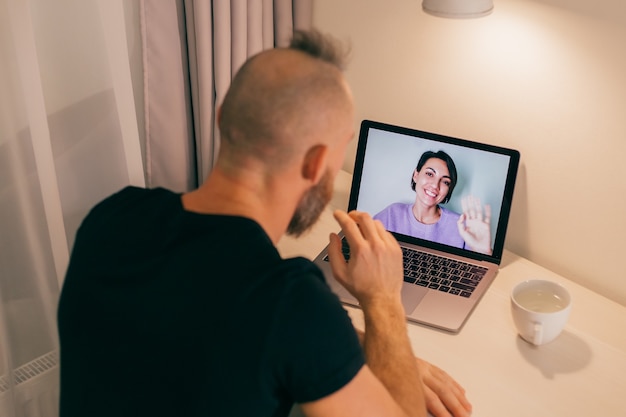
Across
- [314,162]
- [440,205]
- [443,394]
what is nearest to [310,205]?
[314,162]

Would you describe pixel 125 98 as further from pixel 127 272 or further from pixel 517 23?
pixel 517 23

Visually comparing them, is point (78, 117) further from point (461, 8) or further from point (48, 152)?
point (461, 8)

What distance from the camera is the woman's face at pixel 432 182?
53.6 inches

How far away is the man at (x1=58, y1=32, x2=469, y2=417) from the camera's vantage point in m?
0.79

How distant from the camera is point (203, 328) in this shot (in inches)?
31.3

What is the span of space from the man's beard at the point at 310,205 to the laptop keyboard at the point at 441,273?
1.13 feet

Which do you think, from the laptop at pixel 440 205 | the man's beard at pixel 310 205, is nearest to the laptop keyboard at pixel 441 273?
the laptop at pixel 440 205

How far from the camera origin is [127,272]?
0.85 metres

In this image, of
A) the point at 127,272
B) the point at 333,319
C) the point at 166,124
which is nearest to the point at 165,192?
the point at 127,272

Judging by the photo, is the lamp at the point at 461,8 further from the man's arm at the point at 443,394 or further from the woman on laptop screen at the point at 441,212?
the man's arm at the point at 443,394

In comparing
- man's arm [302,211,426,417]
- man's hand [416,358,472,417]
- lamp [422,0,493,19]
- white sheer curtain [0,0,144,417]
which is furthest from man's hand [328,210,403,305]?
white sheer curtain [0,0,144,417]

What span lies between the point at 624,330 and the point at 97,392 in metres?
0.84

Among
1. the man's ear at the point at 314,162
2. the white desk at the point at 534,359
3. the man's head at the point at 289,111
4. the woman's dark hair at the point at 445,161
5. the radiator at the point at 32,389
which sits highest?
the man's head at the point at 289,111

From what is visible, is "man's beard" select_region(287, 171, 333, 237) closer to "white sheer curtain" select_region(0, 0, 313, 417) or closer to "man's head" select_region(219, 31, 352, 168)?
"man's head" select_region(219, 31, 352, 168)
